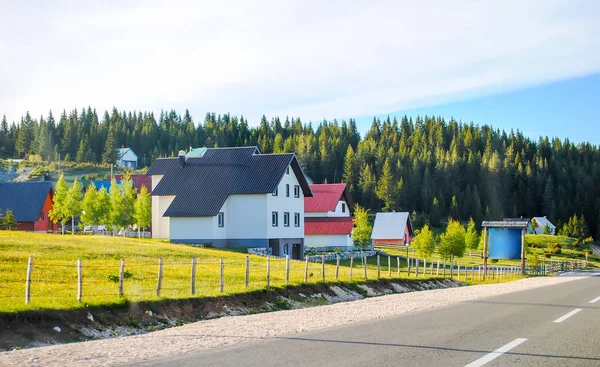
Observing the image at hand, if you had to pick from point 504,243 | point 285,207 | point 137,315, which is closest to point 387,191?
point 504,243

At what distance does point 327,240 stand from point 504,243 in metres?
19.6

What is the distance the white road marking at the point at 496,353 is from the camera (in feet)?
29.4

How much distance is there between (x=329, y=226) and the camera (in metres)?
71.9

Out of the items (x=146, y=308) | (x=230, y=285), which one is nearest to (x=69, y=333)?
(x=146, y=308)

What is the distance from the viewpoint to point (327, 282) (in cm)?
2580

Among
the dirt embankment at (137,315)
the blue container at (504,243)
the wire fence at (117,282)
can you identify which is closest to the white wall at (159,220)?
the wire fence at (117,282)

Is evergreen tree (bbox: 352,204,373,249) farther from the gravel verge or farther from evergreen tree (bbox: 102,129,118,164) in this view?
evergreen tree (bbox: 102,129,118,164)

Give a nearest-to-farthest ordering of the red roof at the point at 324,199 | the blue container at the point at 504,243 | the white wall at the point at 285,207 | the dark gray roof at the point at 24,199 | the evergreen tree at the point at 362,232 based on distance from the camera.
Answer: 1. the white wall at the point at 285,207
2. the blue container at the point at 504,243
3. the evergreen tree at the point at 362,232
4. the dark gray roof at the point at 24,199
5. the red roof at the point at 324,199

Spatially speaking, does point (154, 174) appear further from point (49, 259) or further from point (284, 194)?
point (49, 259)

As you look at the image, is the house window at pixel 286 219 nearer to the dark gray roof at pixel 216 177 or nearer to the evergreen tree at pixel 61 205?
the dark gray roof at pixel 216 177

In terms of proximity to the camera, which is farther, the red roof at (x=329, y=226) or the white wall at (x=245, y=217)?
the red roof at (x=329, y=226)

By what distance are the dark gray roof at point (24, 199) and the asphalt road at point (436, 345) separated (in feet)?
223

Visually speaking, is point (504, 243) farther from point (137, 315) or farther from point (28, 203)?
point (137, 315)

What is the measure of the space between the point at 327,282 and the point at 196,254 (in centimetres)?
1489
